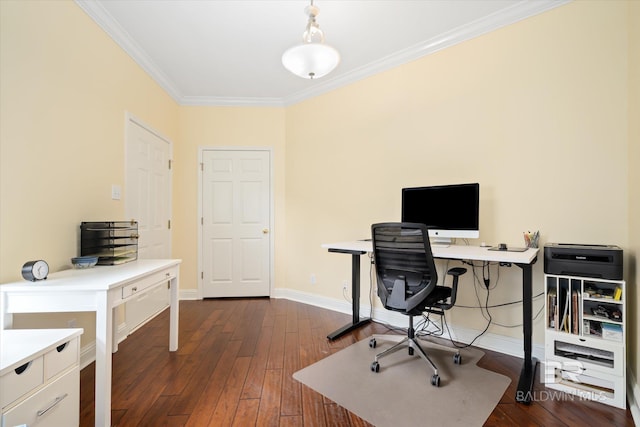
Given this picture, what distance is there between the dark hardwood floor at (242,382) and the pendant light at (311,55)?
→ 214cm

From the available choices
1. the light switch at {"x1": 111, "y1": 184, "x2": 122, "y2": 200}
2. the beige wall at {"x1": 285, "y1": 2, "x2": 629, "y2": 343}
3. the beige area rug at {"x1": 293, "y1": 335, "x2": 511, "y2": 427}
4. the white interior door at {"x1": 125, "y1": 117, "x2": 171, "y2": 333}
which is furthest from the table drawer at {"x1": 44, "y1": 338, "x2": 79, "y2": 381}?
the beige wall at {"x1": 285, "y1": 2, "x2": 629, "y2": 343}

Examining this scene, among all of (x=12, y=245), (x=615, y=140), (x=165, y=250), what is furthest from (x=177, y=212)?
(x=615, y=140)

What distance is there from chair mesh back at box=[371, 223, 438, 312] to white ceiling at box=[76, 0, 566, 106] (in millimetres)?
1762

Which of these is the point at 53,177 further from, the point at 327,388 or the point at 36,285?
the point at 327,388

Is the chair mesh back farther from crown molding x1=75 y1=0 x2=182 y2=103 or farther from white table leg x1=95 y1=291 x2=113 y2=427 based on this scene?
crown molding x1=75 y1=0 x2=182 y2=103

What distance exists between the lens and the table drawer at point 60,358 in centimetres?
120

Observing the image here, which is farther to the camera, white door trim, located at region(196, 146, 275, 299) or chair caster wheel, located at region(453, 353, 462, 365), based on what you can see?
white door trim, located at region(196, 146, 275, 299)

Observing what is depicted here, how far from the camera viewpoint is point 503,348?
226cm

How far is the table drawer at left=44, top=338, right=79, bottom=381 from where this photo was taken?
1.20 meters

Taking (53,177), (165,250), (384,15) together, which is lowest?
(165,250)

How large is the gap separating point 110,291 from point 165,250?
2.18 metres

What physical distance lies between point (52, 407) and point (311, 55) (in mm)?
2296

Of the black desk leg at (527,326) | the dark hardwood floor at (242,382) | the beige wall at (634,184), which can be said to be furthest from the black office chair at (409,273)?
the beige wall at (634,184)

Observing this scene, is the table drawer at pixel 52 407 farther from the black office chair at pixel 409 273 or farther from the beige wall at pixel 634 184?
the beige wall at pixel 634 184
